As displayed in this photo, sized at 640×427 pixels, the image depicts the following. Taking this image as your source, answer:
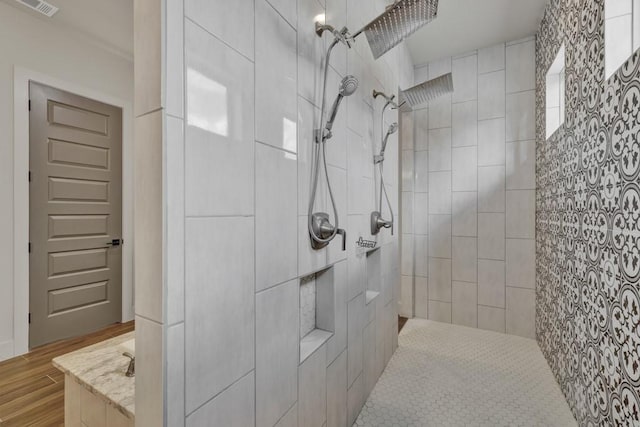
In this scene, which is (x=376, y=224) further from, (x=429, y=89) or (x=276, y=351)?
(x=276, y=351)

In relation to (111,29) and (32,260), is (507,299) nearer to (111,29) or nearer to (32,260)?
(32,260)

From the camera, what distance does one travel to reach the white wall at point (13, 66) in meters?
2.32

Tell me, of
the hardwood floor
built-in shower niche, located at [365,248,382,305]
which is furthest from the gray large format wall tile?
the hardwood floor

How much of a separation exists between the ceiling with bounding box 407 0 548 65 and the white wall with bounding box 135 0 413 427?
61.5 inches

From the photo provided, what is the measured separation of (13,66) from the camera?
2.38 meters

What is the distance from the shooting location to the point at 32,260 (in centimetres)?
249

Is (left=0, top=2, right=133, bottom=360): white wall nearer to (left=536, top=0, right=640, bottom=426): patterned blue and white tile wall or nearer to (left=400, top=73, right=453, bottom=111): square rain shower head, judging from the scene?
(left=400, top=73, right=453, bottom=111): square rain shower head

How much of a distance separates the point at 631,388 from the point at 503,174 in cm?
219

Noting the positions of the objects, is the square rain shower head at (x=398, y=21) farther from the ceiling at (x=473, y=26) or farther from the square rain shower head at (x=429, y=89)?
the ceiling at (x=473, y=26)

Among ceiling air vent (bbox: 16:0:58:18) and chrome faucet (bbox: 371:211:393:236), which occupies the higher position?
ceiling air vent (bbox: 16:0:58:18)

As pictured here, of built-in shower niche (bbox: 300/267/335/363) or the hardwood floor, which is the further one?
the hardwood floor

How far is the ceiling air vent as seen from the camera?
2.26 meters

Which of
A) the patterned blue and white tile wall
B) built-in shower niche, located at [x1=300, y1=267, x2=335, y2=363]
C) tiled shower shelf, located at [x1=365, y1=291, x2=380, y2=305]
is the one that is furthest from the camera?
tiled shower shelf, located at [x1=365, y1=291, x2=380, y2=305]

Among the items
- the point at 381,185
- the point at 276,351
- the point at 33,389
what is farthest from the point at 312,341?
the point at 33,389
